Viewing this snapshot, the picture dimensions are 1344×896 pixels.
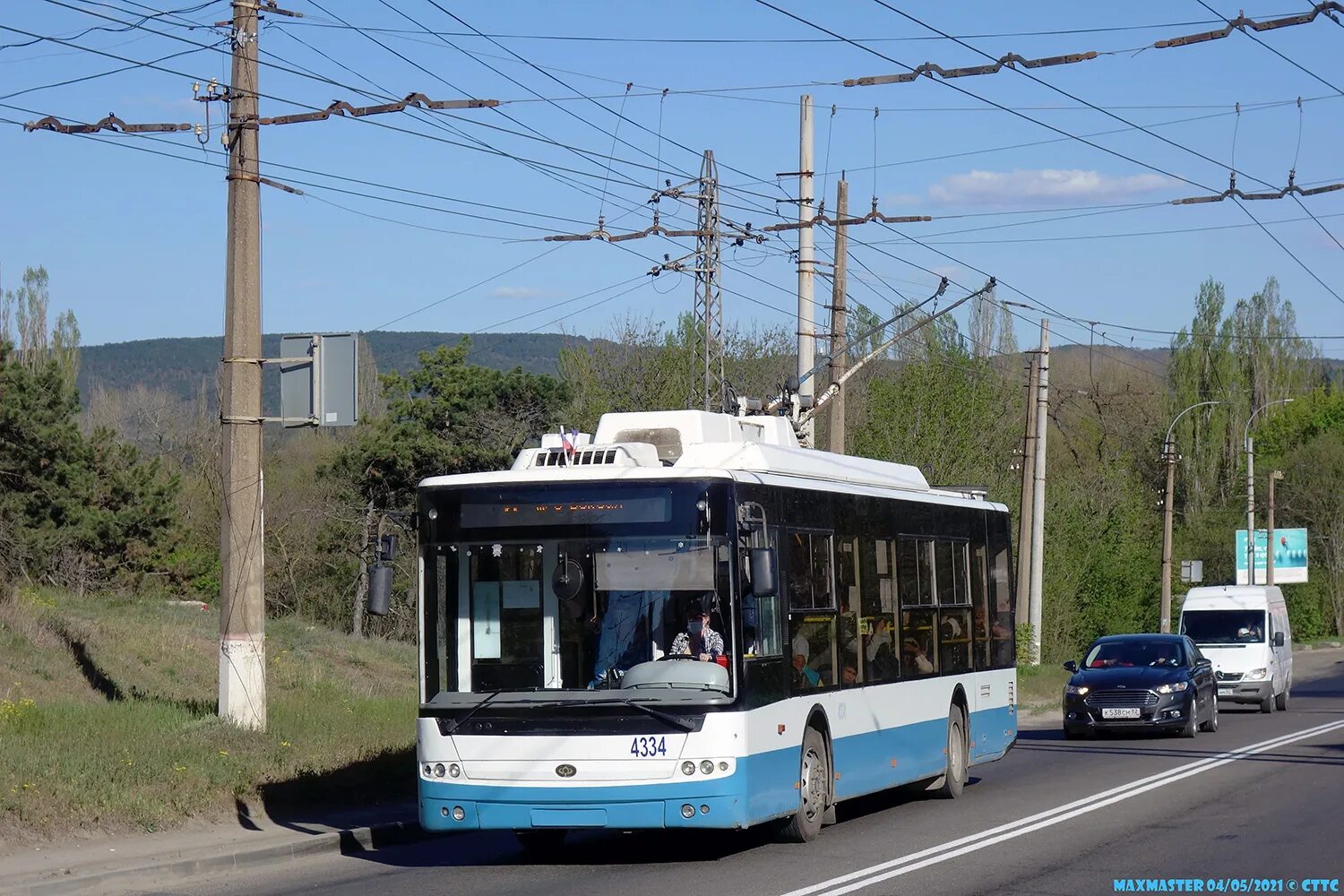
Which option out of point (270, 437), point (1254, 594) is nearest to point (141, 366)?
point (270, 437)

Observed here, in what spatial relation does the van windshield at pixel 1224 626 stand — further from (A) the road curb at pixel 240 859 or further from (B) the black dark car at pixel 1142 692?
(A) the road curb at pixel 240 859

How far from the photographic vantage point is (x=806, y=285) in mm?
24781

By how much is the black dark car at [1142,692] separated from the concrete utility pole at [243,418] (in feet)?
43.1

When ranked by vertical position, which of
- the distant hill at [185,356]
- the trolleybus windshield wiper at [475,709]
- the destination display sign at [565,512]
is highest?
the distant hill at [185,356]

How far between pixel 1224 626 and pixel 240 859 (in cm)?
2520

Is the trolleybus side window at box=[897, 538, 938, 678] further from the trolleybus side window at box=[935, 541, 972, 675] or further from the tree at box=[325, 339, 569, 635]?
the tree at box=[325, 339, 569, 635]

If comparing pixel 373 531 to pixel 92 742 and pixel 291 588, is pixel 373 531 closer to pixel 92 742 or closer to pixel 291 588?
pixel 291 588

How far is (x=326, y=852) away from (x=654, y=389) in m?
33.1

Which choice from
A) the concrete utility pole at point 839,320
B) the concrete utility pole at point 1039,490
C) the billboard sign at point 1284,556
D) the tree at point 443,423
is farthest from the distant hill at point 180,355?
the concrete utility pole at point 839,320

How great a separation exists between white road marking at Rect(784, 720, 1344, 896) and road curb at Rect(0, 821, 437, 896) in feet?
13.8

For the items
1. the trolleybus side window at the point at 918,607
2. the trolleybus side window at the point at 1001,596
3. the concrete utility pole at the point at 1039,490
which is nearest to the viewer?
the trolleybus side window at the point at 918,607

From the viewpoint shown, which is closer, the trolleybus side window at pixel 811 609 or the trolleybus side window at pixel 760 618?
the trolleybus side window at pixel 760 618

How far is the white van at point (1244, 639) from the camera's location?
31.8m

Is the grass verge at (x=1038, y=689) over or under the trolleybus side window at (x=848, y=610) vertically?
under
